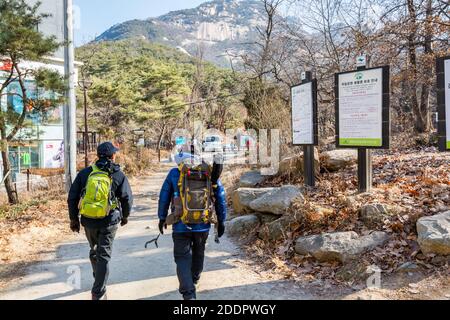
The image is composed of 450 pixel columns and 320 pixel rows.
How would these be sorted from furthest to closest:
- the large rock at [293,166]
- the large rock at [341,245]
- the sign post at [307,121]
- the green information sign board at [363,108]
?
the large rock at [293,166]
the sign post at [307,121]
the green information sign board at [363,108]
the large rock at [341,245]

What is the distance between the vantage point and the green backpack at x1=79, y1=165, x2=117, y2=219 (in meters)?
4.06

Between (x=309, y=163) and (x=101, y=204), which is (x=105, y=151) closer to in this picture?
(x=101, y=204)

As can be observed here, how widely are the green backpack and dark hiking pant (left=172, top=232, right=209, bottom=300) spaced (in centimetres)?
80

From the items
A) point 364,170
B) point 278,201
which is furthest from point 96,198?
point 364,170

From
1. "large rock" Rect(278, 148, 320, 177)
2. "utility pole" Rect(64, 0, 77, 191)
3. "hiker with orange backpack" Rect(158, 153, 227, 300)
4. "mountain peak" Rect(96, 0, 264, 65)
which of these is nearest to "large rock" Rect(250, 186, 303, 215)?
"large rock" Rect(278, 148, 320, 177)

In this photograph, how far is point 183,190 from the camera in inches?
156

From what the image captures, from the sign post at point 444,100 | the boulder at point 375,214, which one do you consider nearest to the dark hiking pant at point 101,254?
the boulder at point 375,214

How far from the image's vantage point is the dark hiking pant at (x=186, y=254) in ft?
12.7

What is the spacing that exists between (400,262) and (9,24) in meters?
9.51

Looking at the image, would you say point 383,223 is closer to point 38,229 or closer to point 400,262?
point 400,262

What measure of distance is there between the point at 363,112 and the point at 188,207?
390 centimetres

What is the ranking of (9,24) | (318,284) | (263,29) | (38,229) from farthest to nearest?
(263,29) < (9,24) < (38,229) < (318,284)

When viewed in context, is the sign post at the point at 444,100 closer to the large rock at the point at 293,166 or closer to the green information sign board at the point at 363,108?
the green information sign board at the point at 363,108
